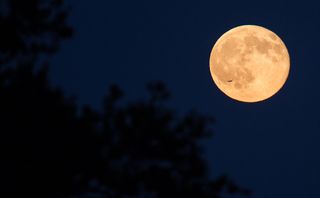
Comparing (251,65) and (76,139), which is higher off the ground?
(251,65)

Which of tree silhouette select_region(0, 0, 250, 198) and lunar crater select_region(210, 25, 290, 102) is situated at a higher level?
lunar crater select_region(210, 25, 290, 102)

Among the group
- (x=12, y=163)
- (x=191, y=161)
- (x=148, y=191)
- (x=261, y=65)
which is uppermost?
(x=261, y=65)

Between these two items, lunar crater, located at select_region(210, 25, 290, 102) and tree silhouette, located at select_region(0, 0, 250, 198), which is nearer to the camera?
tree silhouette, located at select_region(0, 0, 250, 198)

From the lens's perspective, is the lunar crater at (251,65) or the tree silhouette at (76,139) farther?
the lunar crater at (251,65)

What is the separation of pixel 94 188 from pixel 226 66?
573cm

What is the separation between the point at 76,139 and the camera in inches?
267

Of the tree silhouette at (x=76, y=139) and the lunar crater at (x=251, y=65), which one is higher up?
the lunar crater at (x=251, y=65)

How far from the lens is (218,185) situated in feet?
23.9

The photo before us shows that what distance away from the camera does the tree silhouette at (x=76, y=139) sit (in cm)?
630

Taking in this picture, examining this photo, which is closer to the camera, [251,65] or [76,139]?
[76,139]

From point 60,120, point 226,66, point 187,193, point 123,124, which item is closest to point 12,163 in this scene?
point 60,120

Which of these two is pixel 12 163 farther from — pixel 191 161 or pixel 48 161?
pixel 191 161

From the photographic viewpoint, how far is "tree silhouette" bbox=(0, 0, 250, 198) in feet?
20.7

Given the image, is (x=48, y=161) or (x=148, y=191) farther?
(x=148, y=191)
